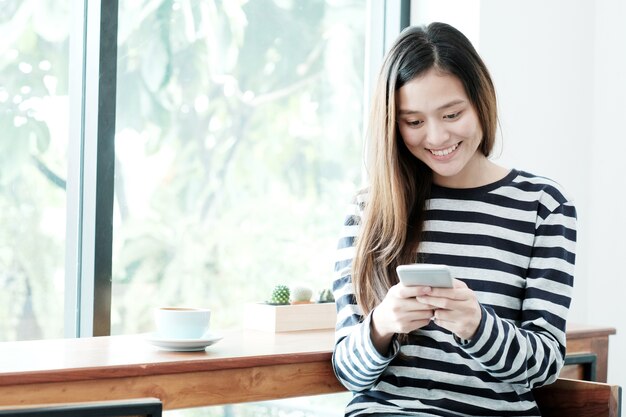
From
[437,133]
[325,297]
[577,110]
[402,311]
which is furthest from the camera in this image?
[577,110]

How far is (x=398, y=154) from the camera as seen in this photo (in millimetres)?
1586

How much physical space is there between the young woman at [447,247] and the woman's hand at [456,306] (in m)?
0.04

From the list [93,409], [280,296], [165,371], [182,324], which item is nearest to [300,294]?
[280,296]

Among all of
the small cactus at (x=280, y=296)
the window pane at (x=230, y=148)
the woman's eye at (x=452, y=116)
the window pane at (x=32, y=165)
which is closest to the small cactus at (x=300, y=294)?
the small cactus at (x=280, y=296)

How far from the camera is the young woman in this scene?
1.47 metres

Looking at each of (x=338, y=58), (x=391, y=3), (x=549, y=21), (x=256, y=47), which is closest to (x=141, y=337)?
(x=256, y=47)

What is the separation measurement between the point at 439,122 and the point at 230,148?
2.91ft

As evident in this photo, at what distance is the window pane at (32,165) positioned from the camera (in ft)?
6.35

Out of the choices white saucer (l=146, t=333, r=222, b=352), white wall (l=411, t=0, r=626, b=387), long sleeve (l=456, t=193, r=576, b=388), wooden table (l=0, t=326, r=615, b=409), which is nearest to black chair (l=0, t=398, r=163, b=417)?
wooden table (l=0, t=326, r=615, b=409)

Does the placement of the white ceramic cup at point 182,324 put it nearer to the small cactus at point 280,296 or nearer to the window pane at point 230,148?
the small cactus at point 280,296

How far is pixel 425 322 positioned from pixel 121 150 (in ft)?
3.20

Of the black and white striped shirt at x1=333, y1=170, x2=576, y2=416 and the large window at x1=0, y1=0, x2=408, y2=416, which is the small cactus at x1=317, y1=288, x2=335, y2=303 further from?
the black and white striped shirt at x1=333, y1=170, x2=576, y2=416

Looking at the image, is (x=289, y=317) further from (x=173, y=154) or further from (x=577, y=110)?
(x=577, y=110)

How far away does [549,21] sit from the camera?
2.58m
